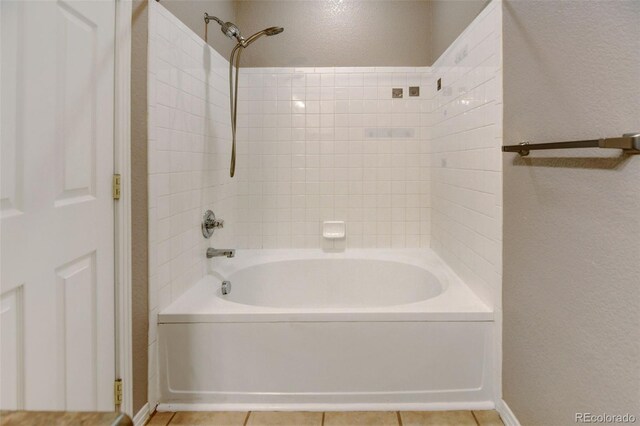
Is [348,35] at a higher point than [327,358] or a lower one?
higher

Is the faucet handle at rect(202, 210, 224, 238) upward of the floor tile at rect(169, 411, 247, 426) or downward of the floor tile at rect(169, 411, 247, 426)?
upward

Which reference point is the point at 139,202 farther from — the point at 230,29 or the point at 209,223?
the point at 230,29

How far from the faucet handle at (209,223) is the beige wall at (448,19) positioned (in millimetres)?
1722

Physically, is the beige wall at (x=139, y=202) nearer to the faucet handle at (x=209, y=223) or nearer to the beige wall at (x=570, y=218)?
the faucet handle at (x=209, y=223)

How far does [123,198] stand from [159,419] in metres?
0.94

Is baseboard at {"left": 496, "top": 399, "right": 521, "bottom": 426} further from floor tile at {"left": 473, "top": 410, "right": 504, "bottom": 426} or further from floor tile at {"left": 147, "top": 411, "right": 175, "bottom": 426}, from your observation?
floor tile at {"left": 147, "top": 411, "right": 175, "bottom": 426}

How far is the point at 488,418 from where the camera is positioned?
1.60m

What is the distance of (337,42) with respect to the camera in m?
2.74

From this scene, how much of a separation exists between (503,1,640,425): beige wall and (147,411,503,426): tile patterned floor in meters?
0.20

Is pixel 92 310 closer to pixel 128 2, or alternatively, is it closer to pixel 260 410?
pixel 260 410

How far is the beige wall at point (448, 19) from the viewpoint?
195 cm

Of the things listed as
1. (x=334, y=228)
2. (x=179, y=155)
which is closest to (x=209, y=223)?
(x=179, y=155)

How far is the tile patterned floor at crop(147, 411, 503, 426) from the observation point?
1580mm

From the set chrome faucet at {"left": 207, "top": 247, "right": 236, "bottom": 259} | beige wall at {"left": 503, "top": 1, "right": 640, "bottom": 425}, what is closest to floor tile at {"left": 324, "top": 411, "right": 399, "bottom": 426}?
beige wall at {"left": 503, "top": 1, "right": 640, "bottom": 425}
